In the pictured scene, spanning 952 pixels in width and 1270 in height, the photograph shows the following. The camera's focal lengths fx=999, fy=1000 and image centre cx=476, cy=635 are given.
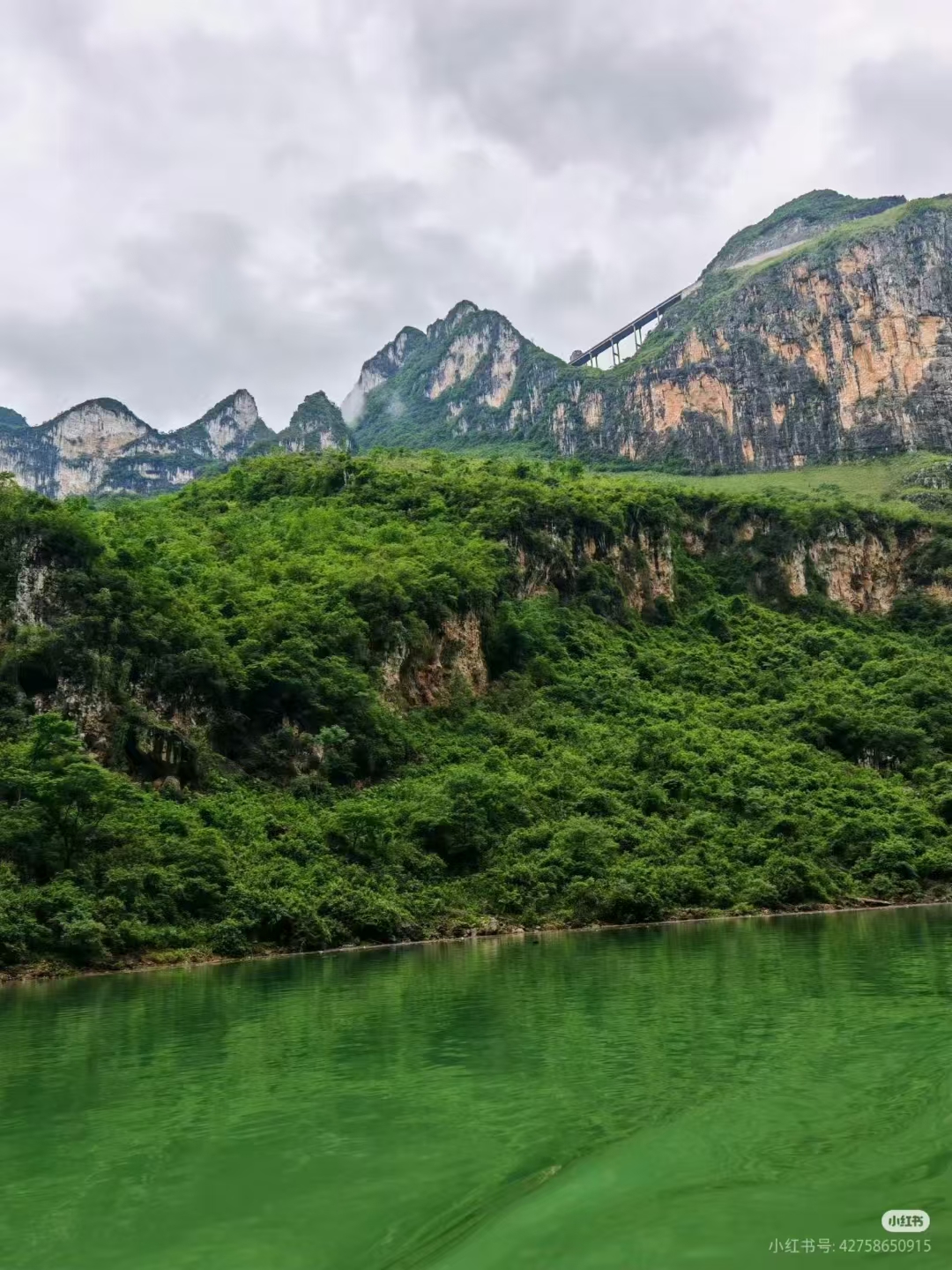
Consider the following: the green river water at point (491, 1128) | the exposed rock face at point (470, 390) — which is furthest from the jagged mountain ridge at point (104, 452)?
the green river water at point (491, 1128)

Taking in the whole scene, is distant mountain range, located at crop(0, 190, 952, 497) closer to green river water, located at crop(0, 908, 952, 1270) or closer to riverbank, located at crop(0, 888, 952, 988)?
riverbank, located at crop(0, 888, 952, 988)

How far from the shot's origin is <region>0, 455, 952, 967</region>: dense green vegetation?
117 feet

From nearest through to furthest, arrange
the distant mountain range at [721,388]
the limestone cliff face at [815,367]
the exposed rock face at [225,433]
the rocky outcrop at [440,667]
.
→ the rocky outcrop at [440,667]
the limestone cliff face at [815,367]
the distant mountain range at [721,388]
the exposed rock face at [225,433]

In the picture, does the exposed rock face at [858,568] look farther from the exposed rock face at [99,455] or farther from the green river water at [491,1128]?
the exposed rock face at [99,455]

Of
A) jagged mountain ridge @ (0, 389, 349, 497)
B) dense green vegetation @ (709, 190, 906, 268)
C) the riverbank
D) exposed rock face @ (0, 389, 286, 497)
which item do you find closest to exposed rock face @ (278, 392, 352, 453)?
jagged mountain ridge @ (0, 389, 349, 497)

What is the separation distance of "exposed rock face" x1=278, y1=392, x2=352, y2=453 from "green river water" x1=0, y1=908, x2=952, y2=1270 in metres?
152

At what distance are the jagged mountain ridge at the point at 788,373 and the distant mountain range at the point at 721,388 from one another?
0.79 ft

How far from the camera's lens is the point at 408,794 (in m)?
48.2

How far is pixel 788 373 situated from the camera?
134 m

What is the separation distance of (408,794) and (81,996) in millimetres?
24442

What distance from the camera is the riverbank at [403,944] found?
30281mm

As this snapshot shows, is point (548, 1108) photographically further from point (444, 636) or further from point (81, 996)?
point (444, 636)

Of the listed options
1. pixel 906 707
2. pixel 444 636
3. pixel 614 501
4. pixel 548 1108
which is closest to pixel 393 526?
pixel 444 636

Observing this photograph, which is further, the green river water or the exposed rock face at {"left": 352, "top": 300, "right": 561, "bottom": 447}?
the exposed rock face at {"left": 352, "top": 300, "right": 561, "bottom": 447}
